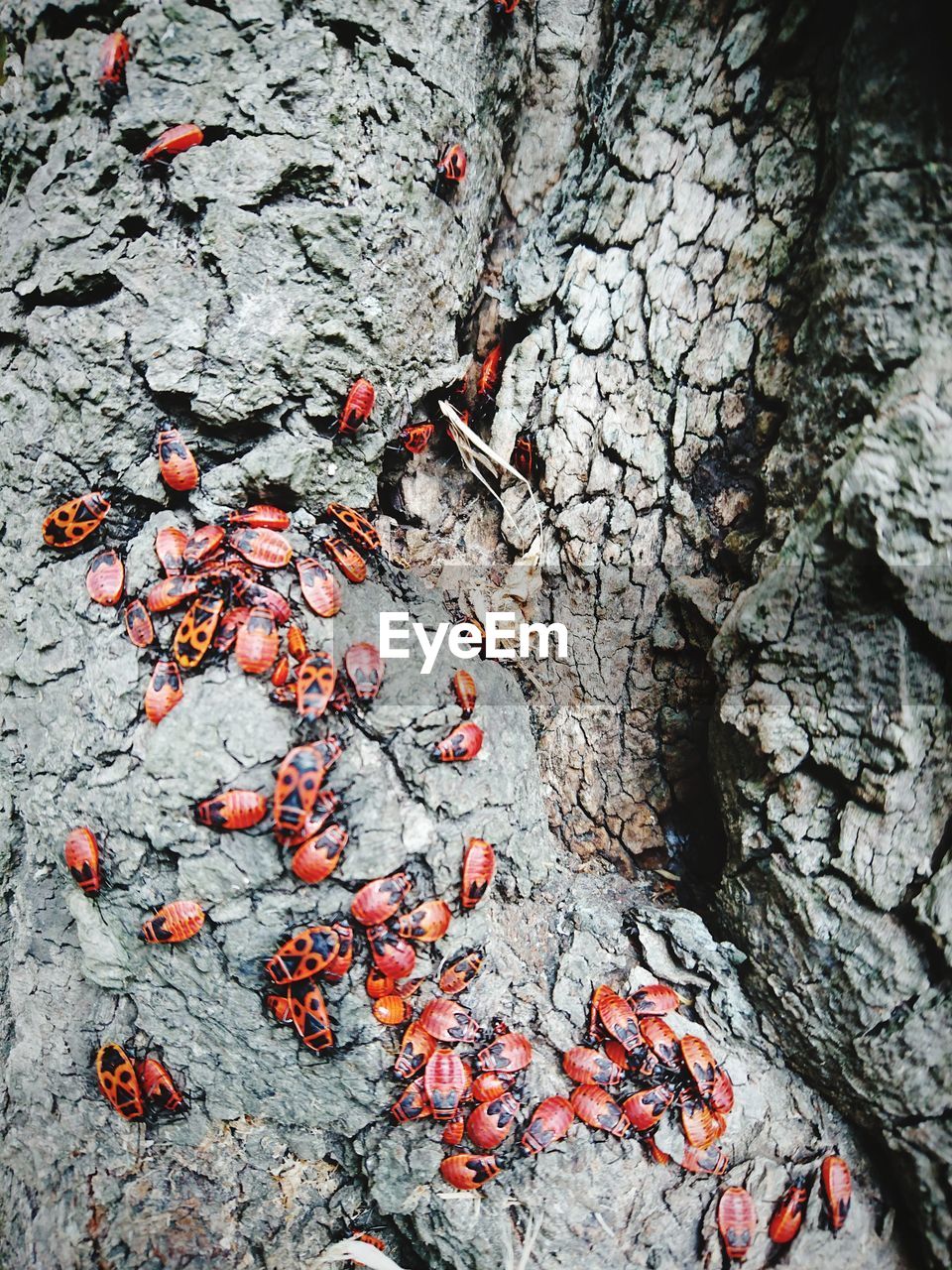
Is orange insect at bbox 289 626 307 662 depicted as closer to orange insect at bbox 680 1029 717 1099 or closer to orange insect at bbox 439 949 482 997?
orange insect at bbox 439 949 482 997

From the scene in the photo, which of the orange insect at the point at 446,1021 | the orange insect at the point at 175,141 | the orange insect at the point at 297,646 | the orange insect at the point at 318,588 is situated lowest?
the orange insect at the point at 446,1021

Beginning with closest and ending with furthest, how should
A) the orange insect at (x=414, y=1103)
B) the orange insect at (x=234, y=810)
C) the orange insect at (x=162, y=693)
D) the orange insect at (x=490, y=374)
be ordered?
the orange insect at (x=234, y=810)
the orange insect at (x=162, y=693)
the orange insect at (x=414, y=1103)
the orange insect at (x=490, y=374)

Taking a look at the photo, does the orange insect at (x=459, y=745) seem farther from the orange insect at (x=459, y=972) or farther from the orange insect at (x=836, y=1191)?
the orange insect at (x=836, y=1191)

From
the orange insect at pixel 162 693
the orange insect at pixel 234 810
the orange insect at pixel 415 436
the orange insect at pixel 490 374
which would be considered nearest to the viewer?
the orange insect at pixel 234 810

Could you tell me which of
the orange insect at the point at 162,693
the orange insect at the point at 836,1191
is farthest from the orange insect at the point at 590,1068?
the orange insect at the point at 162,693

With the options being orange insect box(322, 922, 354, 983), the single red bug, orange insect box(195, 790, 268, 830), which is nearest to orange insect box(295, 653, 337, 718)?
orange insect box(195, 790, 268, 830)

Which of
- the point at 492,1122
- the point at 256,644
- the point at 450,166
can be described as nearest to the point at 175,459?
the point at 256,644

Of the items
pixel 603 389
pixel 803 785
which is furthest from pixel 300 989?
pixel 603 389
